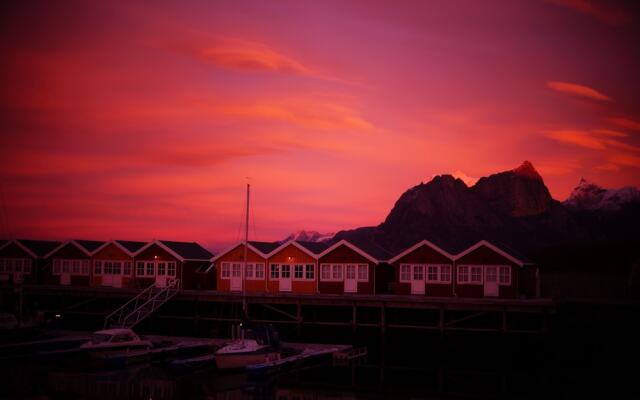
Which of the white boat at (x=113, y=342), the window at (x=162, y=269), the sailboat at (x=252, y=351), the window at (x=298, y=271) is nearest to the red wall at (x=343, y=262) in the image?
the window at (x=298, y=271)

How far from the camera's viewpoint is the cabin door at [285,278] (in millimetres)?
47094

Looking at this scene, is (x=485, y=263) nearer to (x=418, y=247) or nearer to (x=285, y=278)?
(x=418, y=247)

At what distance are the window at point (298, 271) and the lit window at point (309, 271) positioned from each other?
0.98 feet

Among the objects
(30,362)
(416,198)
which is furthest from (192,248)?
(416,198)

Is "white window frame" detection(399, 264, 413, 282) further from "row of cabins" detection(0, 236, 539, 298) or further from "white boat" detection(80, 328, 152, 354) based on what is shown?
"white boat" detection(80, 328, 152, 354)

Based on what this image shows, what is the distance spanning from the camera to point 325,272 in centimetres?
4631

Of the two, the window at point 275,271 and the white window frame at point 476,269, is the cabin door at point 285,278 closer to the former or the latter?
the window at point 275,271

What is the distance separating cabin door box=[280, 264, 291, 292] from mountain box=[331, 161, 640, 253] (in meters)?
66.8

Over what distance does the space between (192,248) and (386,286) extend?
603 inches

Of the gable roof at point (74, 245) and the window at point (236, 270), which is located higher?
the gable roof at point (74, 245)

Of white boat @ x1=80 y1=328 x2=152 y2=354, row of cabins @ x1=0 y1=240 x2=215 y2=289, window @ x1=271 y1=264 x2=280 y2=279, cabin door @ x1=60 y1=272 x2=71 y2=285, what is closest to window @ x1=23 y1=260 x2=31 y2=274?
row of cabins @ x1=0 y1=240 x2=215 y2=289

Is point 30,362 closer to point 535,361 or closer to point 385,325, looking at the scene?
point 385,325

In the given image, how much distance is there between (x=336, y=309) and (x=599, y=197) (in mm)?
85077

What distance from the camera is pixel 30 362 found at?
34.9m
